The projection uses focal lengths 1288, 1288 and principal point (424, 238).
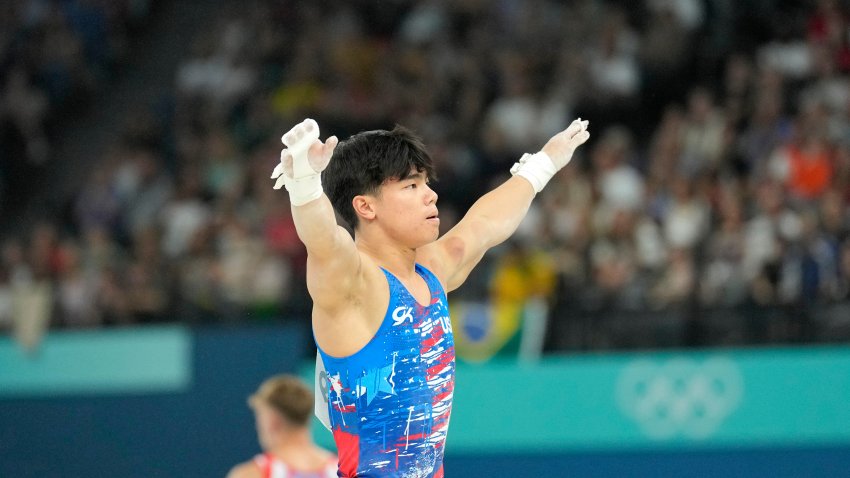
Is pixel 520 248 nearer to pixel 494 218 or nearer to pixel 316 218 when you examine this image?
pixel 494 218

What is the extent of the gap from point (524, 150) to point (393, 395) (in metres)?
8.58

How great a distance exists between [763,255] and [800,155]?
1.32 metres

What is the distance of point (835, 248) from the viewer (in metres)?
9.77

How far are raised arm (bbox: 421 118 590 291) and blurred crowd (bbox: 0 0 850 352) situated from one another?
4.70 m

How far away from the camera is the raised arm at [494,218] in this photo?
5.16 m

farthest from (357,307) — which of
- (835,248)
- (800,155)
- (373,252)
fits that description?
(800,155)

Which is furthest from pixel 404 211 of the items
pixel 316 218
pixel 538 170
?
pixel 538 170

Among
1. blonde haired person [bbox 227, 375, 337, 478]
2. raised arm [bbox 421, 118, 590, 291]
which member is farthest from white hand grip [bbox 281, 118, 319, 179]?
blonde haired person [bbox 227, 375, 337, 478]

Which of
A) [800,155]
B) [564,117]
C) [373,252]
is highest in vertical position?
[564,117]

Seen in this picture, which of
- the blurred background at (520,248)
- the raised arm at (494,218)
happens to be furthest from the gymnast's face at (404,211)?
the blurred background at (520,248)

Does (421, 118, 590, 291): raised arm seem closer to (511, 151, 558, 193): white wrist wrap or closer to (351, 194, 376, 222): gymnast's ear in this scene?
(511, 151, 558, 193): white wrist wrap

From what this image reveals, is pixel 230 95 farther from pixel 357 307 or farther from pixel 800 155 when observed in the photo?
pixel 357 307

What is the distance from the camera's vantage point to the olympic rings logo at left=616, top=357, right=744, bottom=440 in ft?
32.5

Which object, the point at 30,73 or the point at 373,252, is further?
the point at 30,73
